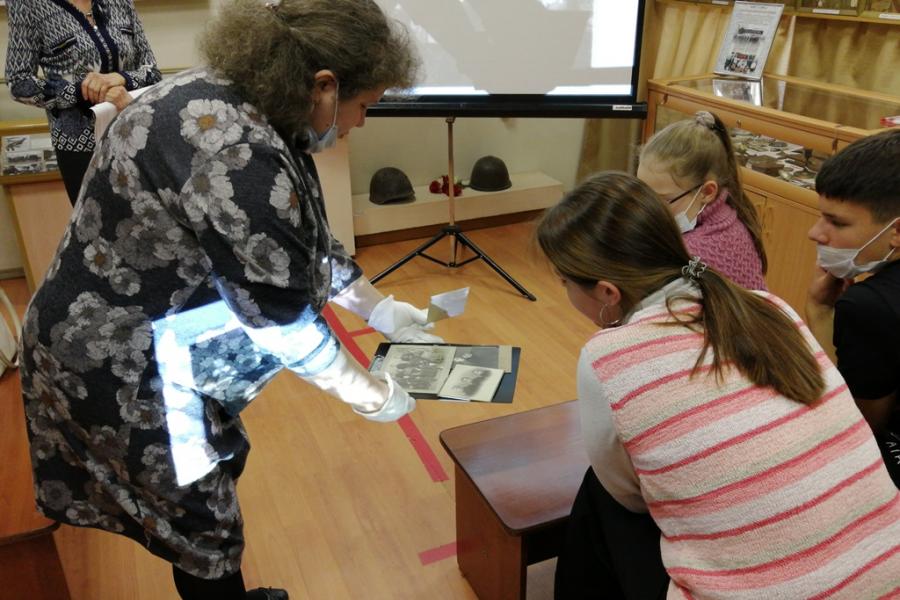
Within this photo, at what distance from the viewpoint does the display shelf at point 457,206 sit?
3662mm

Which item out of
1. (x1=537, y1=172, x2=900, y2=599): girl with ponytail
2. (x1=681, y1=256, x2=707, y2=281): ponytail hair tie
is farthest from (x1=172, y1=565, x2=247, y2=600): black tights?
(x1=681, y1=256, x2=707, y2=281): ponytail hair tie

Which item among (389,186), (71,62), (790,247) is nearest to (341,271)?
(71,62)

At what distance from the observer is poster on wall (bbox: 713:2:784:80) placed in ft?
9.31

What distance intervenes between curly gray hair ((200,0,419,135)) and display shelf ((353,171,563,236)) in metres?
2.56

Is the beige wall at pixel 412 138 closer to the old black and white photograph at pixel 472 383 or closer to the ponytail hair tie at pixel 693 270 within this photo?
the old black and white photograph at pixel 472 383

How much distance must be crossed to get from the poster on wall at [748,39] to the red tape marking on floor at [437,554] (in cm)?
225

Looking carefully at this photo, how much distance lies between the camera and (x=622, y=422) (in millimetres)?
955

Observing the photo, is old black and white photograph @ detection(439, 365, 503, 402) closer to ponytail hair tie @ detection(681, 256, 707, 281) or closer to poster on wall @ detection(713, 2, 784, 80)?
ponytail hair tie @ detection(681, 256, 707, 281)

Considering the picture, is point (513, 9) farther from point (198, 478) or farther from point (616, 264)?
point (198, 478)

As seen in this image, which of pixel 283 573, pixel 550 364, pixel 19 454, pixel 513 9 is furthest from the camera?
pixel 513 9

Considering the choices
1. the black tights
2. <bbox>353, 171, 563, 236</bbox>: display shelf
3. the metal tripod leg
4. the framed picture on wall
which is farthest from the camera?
<bbox>353, 171, 563, 236</bbox>: display shelf

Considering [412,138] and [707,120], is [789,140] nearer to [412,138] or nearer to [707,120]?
[707,120]

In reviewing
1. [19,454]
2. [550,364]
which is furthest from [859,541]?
[550,364]

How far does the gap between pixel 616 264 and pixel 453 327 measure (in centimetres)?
194
